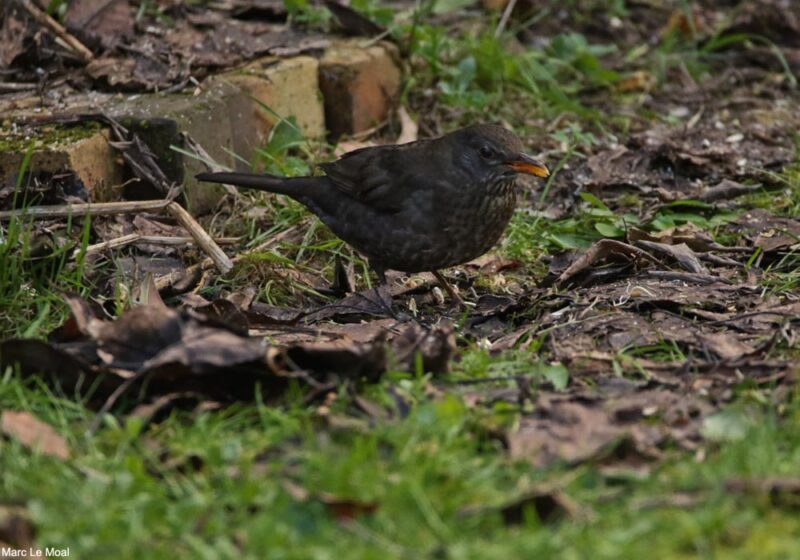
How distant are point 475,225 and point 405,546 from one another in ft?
8.67

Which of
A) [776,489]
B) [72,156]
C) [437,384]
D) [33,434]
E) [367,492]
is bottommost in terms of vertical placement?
[72,156]

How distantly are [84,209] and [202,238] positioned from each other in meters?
0.55

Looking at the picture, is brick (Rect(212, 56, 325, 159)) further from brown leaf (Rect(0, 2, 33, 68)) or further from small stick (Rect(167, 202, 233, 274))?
brown leaf (Rect(0, 2, 33, 68))

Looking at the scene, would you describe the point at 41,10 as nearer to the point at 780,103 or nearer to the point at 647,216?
the point at 647,216

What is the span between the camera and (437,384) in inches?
161

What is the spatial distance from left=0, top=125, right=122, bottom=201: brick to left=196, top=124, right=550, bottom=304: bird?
55 cm

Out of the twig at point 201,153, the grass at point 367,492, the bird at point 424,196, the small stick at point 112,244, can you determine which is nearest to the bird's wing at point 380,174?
the bird at point 424,196

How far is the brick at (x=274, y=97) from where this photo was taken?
667cm

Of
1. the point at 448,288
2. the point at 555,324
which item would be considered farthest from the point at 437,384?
the point at 448,288

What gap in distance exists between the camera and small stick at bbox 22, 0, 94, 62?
21.8 ft

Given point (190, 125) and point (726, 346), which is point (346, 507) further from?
point (190, 125)

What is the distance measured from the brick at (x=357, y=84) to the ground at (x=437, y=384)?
0.26 metres

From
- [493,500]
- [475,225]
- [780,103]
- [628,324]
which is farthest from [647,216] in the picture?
[493,500]

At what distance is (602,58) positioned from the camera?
8625 millimetres
